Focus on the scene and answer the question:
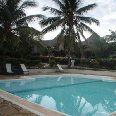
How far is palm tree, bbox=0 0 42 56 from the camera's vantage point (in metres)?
19.5

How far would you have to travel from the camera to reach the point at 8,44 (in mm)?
20906

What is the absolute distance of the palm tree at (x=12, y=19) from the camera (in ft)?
64.0

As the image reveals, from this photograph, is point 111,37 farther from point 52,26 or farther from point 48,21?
point 52,26

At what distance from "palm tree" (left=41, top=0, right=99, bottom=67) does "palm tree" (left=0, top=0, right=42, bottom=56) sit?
124 inches

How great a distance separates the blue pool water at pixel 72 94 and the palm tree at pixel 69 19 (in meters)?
6.66

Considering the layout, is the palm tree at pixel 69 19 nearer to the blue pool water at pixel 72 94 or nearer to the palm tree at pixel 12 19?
the palm tree at pixel 12 19

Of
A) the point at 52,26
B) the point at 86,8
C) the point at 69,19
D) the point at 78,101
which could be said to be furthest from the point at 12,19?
the point at 78,101

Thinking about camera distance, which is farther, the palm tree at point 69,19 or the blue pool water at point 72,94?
the palm tree at point 69,19

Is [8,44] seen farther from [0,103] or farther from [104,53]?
[104,53]

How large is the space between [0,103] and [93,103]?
4308mm

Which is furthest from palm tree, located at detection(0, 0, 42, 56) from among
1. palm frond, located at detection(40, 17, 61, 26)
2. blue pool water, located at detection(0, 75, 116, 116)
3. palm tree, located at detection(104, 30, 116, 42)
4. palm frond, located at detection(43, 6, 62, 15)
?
palm tree, located at detection(104, 30, 116, 42)

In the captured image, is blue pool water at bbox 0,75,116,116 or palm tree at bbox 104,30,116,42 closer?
blue pool water at bbox 0,75,116,116

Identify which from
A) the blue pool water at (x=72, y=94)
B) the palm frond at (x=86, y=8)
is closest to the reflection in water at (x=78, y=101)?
the blue pool water at (x=72, y=94)

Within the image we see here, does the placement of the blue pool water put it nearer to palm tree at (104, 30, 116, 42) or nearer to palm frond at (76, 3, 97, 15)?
palm frond at (76, 3, 97, 15)
